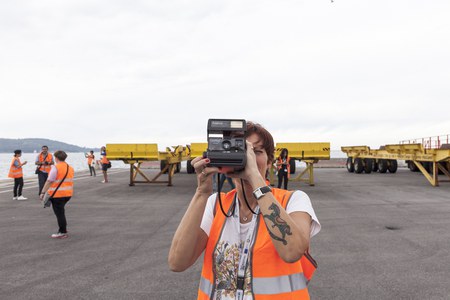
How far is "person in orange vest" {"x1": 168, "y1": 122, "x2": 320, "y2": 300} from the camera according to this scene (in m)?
1.58

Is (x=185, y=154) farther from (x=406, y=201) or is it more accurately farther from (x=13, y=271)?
(x=13, y=271)

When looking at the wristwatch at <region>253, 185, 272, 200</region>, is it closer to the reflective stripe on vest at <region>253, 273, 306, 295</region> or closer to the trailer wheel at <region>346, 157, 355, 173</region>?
the reflective stripe on vest at <region>253, 273, 306, 295</region>

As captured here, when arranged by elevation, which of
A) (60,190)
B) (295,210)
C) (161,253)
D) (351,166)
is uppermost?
(295,210)

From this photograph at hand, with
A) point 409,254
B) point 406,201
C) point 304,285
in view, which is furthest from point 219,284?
point 406,201

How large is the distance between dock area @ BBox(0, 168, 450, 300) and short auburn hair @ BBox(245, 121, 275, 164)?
2685 mm

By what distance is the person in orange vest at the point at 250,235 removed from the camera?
1581mm

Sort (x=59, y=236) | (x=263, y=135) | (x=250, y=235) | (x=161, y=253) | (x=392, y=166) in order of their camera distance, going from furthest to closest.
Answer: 1. (x=392, y=166)
2. (x=59, y=236)
3. (x=161, y=253)
4. (x=263, y=135)
5. (x=250, y=235)

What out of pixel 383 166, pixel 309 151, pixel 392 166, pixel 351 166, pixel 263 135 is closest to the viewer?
pixel 263 135

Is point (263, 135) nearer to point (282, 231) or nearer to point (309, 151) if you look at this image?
Answer: point (282, 231)

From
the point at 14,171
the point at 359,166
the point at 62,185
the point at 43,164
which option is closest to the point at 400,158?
the point at 359,166

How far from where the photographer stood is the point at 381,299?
12.5 ft

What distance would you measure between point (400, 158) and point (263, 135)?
695 inches

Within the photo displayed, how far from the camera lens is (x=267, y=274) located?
5.24ft

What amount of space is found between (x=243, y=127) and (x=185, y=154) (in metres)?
18.2
